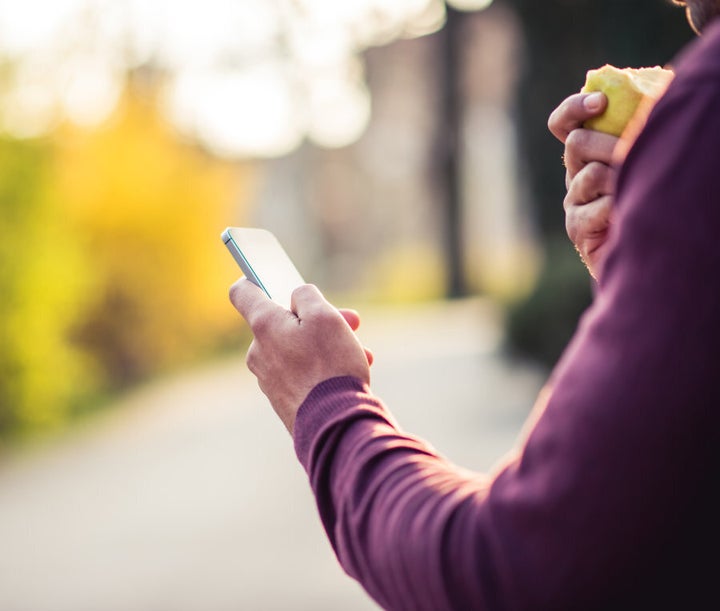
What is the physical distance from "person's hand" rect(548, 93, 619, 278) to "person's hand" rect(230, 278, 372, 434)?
0.35 m

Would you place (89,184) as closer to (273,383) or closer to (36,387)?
(36,387)

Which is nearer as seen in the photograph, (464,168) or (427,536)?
(427,536)

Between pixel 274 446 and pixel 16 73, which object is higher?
pixel 16 73

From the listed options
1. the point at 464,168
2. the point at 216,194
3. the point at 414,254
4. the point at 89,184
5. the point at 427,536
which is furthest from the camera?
the point at 414,254

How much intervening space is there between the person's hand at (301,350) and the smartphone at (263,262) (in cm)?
24

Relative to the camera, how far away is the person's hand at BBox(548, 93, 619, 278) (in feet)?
4.43

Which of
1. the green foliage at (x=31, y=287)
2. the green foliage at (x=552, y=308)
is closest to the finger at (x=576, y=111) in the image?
the green foliage at (x=31, y=287)

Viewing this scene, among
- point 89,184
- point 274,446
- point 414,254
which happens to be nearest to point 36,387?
point 274,446

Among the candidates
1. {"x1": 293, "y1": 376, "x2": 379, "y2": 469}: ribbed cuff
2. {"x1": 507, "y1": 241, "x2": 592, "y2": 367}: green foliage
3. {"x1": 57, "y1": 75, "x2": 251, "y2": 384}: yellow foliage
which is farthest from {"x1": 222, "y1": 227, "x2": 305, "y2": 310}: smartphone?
{"x1": 57, "y1": 75, "x2": 251, "y2": 384}: yellow foliage

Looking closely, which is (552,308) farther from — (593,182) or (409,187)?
(409,187)

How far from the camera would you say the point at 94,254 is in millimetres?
11742

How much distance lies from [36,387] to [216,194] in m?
5.31

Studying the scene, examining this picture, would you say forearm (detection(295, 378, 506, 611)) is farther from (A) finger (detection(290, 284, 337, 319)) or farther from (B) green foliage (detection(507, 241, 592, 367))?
(B) green foliage (detection(507, 241, 592, 367))

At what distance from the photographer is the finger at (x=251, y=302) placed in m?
1.45
